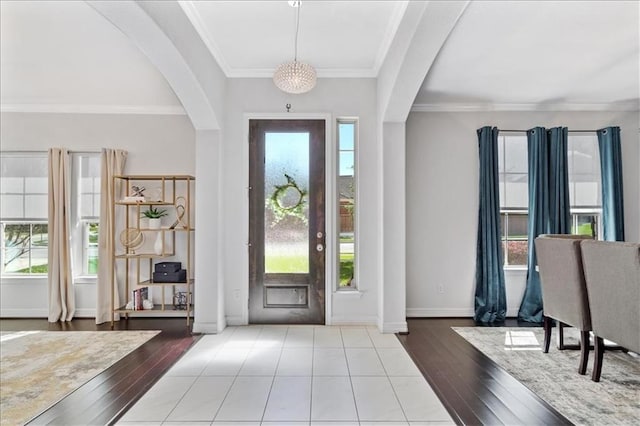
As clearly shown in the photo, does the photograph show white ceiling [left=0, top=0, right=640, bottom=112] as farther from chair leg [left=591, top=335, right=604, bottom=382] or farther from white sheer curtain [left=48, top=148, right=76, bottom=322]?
chair leg [left=591, top=335, right=604, bottom=382]

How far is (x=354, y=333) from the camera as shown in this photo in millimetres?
4168

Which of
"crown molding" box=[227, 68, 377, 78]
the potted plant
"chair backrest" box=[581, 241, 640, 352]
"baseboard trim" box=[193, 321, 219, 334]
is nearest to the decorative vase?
the potted plant

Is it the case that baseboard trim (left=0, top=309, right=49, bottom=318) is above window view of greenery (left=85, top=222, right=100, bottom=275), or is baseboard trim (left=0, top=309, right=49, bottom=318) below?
below

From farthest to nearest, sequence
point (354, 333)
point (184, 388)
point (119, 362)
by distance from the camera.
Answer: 1. point (354, 333)
2. point (119, 362)
3. point (184, 388)

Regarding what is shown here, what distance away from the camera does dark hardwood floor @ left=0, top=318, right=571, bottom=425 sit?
94.7 inches

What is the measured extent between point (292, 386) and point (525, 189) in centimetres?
400

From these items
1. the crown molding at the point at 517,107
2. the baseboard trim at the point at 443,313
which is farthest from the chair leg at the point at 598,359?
the crown molding at the point at 517,107

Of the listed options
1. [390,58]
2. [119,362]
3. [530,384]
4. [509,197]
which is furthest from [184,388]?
[509,197]

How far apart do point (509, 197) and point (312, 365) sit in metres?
3.50

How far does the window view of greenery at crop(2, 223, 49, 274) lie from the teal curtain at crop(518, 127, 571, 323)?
628 cm

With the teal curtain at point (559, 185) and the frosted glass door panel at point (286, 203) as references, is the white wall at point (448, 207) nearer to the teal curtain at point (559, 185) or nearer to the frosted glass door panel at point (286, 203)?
the teal curtain at point (559, 185)

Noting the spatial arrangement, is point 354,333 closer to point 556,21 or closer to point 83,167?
point 556,21

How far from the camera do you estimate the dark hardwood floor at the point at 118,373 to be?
7.97 ft

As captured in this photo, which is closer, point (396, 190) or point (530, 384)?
point (530, 384)
